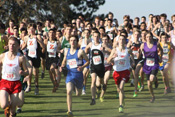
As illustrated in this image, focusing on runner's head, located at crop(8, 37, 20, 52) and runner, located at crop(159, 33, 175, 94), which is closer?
runner's head, located at crop(8, 37, 20, 52)

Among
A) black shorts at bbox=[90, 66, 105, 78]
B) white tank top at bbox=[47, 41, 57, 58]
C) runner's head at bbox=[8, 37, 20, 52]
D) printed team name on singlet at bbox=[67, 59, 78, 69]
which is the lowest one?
black shorts at bbox=[90, 66, 105, 78]

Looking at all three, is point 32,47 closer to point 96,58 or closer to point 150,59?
point 96,58

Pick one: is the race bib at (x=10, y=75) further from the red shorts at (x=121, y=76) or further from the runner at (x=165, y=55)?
the runner at (x=165, y=55)

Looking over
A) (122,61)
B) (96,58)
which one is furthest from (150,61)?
(96,58)

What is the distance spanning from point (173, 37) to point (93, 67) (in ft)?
13.7

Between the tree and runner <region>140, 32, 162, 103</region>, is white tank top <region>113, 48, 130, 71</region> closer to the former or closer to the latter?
runner <region>140, 32, 162, 103</region>

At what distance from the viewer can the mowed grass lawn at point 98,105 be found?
1147 cm

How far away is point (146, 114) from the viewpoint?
1141 centimetres

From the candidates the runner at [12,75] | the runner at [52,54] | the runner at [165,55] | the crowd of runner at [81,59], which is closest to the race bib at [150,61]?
the crowd of runner at [81,59]

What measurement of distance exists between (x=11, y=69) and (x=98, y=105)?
3.92 meters

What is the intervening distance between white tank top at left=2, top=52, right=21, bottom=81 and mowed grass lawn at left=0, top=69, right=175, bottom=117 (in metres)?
1.87

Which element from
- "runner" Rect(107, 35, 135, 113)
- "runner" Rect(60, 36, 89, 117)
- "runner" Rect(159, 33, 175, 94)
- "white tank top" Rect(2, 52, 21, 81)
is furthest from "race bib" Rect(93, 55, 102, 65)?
"white tank top" Rect(2, 52, 21, 81)

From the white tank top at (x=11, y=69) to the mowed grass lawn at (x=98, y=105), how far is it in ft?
6.13

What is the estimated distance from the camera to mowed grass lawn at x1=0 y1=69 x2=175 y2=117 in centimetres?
1147
